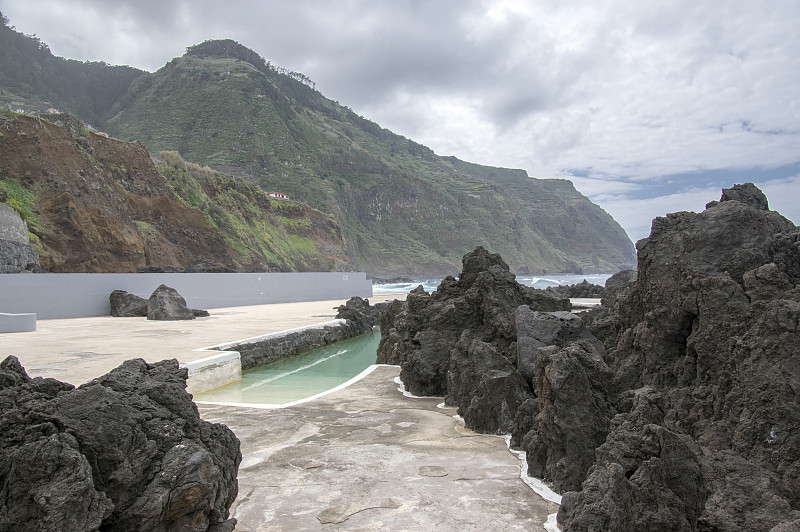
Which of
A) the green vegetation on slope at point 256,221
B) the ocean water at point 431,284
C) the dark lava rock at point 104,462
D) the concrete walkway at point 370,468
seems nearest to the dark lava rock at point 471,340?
the concrete walkway at point 370,468

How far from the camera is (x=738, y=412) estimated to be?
289cm

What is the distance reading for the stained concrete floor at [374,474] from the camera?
2.56 metres

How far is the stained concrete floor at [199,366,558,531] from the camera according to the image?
8.41 feet

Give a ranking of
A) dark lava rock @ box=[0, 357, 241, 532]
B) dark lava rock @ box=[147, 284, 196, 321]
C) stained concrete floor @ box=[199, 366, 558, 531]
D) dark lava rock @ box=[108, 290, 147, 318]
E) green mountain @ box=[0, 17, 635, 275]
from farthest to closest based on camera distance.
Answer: green mountain @ box=[0, 17, 635, 275] → dark lava rock @ box=[108, 290, 147, 318] → dark lava rock @ box=[147, 284, 196, 321] → stained concrete floor @ box=[199, 366, 558, 531] → dark lava rock @ box=[0, 357, 241, 532]

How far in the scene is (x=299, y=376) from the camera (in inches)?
380

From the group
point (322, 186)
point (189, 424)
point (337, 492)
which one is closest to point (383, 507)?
point (337, 492)

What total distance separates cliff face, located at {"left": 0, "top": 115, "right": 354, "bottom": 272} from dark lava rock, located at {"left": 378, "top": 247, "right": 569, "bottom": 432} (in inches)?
684

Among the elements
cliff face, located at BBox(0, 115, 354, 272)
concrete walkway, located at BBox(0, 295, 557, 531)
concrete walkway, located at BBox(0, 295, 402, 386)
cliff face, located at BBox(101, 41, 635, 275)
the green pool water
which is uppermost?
cliff face, located at BBox(101, 41, 635, 275)

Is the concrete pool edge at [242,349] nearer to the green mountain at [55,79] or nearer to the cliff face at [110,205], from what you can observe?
the cliff face at [110,205]

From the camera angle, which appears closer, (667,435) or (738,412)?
(667,435)

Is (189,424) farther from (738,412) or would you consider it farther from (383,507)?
(738,412)

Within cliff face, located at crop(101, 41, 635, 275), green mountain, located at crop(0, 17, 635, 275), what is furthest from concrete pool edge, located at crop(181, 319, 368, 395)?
cliff face, located at crop(101, 41, 635, 275)

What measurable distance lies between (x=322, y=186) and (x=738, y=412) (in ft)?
233

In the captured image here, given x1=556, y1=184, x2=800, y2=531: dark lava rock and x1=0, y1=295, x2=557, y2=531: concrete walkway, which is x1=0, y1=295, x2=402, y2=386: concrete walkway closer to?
x1=0, y1=295, x2=557, y2=531: concrete walkway
